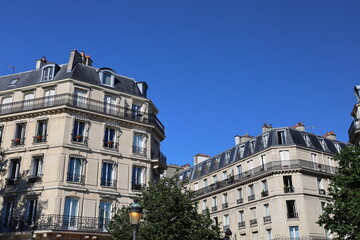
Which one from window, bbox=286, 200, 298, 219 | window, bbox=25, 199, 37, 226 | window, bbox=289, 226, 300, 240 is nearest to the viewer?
window, bbox=25, 199, 37, 226

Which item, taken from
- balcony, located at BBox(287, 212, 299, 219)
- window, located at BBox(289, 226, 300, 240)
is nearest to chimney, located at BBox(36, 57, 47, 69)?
balcony, located at BBox(287, 212, 299, 219)

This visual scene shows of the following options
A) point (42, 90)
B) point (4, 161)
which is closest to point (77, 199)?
point (4, 161)

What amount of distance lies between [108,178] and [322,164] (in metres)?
22.4

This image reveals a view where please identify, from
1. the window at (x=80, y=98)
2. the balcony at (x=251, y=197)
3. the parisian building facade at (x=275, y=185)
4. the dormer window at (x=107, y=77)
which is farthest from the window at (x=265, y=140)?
the window at (x=80, y=98)

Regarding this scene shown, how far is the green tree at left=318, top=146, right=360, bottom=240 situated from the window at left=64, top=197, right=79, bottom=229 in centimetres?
1360

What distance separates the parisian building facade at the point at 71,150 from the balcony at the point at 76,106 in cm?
7

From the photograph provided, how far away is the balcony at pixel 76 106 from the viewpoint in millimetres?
25531

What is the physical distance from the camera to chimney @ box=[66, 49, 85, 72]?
2762 centimetres

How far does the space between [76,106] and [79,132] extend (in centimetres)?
161

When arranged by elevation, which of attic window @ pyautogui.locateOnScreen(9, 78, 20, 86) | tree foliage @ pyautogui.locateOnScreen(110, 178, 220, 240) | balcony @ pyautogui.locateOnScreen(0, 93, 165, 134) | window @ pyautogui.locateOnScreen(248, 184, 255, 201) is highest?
attic window @ pyautogui.locateOnScreen(9, 78, 20, 86)

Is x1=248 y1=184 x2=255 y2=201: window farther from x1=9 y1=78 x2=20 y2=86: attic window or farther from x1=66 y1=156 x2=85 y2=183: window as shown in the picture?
x1=9 y1=78 x2=20 y2=86: attic window

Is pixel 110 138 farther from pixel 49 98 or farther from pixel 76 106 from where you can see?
pixel 49 98

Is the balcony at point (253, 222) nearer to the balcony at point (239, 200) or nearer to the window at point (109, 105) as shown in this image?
the balcony at point (239, 200)

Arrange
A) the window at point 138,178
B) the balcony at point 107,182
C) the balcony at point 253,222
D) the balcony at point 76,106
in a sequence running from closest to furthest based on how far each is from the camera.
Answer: the balcony at point 107,182
the balcony at point 76,106
the window at point 138,178
the balcony at point 253,222
